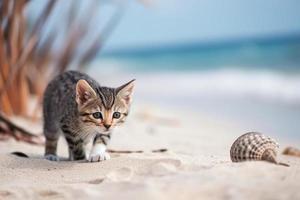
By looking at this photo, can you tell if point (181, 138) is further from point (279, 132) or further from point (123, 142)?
point (279, 132)

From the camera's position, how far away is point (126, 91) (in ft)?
12.1

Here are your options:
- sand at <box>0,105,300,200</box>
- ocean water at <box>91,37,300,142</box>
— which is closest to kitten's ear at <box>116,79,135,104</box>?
sand at <box>0,105,300,200</box>

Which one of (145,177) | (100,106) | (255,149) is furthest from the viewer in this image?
(100,106)

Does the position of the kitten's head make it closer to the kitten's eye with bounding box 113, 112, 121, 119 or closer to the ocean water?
the kitten's eye with bounding box 113, 112, 121, 119

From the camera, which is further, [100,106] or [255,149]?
[100,106]

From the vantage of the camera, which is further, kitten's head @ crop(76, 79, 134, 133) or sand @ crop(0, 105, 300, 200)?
kitten's head @ crop(76, 79, 134, 133)

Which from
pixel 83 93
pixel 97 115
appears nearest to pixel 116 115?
pixel 97 115

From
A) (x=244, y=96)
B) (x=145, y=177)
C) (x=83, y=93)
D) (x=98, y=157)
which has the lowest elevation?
(x=145, y=177)

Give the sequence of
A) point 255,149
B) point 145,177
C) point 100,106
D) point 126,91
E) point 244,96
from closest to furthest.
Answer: point 145,177
point 255,149
point 100,106
point 126,91
point 244,96

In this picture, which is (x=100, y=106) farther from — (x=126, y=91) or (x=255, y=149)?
(x=255, y=149)

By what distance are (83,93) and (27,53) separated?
66.4 inches

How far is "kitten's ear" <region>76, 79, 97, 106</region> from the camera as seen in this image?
11.5 ft

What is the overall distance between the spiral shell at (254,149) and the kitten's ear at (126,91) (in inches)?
34.7

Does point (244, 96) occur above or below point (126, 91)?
above
